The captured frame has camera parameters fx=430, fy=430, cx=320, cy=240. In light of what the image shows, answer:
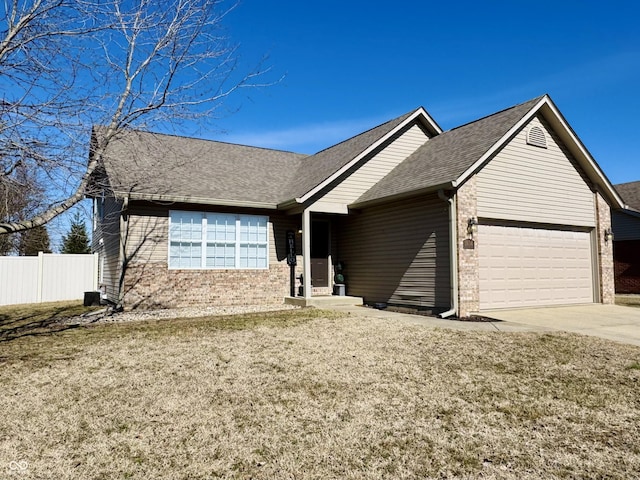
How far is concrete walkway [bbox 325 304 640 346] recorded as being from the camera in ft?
29.3

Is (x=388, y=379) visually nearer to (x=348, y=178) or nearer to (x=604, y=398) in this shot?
(x=604, y=398)

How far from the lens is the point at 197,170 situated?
1495 cm

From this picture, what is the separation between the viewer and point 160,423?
4.20m

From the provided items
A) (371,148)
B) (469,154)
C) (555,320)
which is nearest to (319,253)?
(371,148)

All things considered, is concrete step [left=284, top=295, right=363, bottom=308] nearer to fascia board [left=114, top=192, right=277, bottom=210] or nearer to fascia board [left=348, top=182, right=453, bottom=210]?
fascia board [left=348, top=182, right=453, bottom=210]

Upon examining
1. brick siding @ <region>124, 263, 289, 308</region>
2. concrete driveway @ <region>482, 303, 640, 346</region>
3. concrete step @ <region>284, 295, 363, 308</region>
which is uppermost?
brick siding @ <region>124, 263, 289, 308</region>

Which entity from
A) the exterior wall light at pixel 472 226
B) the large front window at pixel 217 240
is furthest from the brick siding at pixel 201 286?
the exterior wall light at pixel 472 226

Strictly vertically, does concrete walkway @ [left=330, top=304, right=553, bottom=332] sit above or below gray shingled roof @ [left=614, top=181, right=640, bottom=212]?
below

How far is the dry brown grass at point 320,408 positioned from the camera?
3422 mm

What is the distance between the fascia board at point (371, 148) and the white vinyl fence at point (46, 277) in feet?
35.2

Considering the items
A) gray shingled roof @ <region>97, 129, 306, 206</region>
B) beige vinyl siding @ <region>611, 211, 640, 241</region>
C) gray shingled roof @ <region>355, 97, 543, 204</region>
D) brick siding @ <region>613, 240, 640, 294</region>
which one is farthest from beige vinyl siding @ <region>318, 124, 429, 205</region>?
brick siding @ <region>613, 240, 640, 294</region>

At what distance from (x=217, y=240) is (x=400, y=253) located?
18.7 ft

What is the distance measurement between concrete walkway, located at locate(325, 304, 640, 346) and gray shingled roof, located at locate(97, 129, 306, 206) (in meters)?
5.17

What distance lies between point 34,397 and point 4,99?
4237 millimetres
